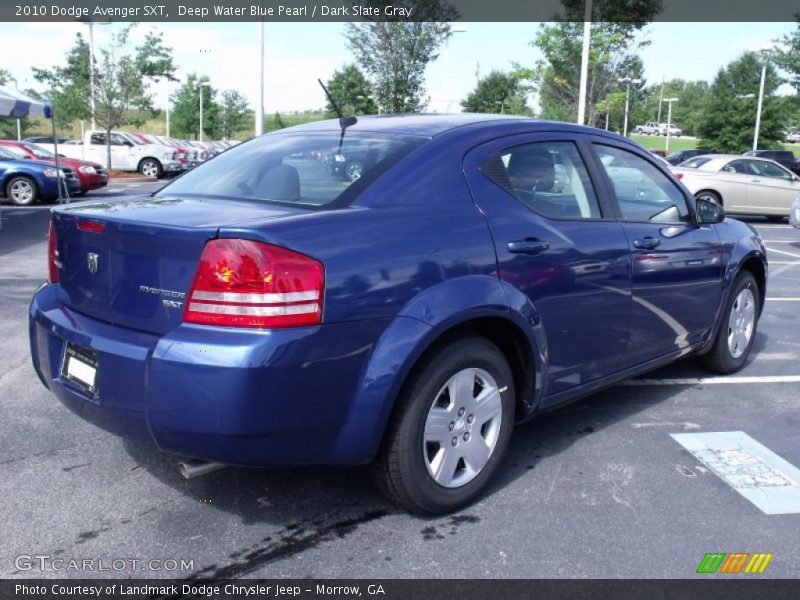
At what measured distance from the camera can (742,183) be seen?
17.0 m

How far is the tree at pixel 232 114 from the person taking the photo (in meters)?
54.5

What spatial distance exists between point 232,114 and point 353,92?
30.8 m

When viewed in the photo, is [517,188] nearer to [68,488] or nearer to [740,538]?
[740,538]

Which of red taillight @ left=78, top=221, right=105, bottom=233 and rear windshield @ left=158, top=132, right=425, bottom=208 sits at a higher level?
rear windshield @ left=158, top=132, right=425, bottom=208

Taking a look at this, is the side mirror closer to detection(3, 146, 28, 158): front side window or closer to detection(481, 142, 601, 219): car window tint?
detection(481, 142, 601, 219): car window tint

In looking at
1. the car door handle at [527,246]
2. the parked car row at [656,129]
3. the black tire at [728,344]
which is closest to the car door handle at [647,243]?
the car door handle at [527,246]

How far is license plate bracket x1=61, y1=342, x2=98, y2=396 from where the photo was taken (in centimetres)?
291

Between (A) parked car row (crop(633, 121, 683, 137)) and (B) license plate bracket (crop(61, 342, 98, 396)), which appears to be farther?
(A) parked car row (crop(633, 121, 683, 137))

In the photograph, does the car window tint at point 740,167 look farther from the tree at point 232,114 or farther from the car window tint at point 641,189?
the tree at point 232,114

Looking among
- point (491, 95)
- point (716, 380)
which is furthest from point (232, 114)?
point (716, 380)

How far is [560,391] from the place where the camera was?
3.69 metres

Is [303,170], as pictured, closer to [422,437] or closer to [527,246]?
[527,246]

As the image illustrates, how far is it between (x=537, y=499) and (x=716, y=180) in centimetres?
1537

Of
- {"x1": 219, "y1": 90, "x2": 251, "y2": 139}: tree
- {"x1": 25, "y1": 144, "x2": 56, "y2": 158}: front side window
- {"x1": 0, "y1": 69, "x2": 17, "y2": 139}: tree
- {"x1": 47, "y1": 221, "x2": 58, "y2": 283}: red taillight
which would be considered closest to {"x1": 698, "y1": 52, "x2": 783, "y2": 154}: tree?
{"x1": 219, "y1": 90, "x2": 251, "y2": 139}: tree
